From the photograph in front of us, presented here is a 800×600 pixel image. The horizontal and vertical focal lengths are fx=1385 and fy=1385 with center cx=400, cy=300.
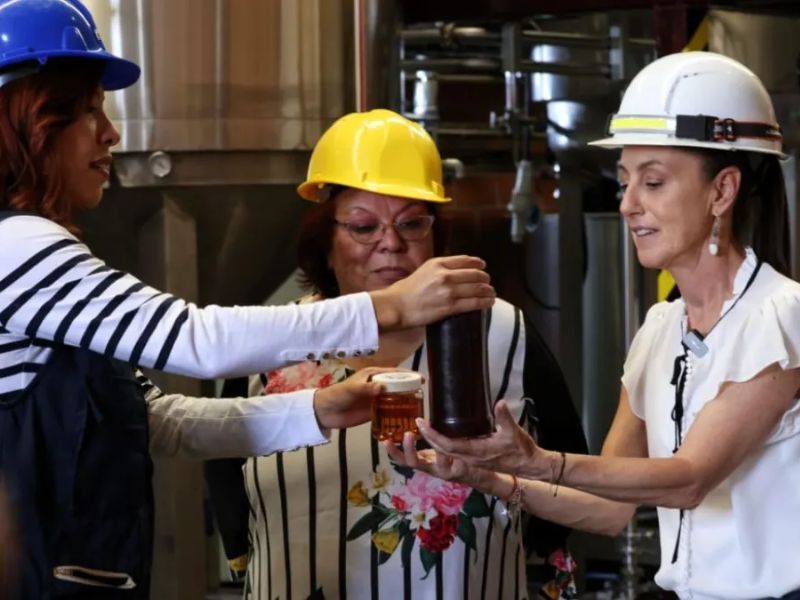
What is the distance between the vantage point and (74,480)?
170 cm

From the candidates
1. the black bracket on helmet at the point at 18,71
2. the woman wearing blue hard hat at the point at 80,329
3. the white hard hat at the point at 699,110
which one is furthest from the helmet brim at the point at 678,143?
the black bracket on helmet at the point at 18,71

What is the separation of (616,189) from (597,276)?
10.5 inches

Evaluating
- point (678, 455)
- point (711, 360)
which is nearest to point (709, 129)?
point (711, 360)

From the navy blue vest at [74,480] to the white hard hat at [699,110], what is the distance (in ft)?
2.53

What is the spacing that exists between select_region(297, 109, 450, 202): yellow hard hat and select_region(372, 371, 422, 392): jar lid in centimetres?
44

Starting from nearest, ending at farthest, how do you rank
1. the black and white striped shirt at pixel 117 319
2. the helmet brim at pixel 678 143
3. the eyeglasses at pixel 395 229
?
the black and white striped shirt at pixel 117 319 < the helmet brim at pixel 678 143 < the eyeglasses at pixel 395 229

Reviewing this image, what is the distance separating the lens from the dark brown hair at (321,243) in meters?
2.32

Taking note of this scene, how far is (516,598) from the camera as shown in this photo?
7.37ft

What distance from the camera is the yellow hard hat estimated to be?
226cm

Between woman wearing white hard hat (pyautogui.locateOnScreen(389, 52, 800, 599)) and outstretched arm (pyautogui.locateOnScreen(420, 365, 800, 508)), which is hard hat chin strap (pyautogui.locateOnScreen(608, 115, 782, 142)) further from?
outstretched arm (pyautogui.locateOnScreen(420, 365, 800, 508))

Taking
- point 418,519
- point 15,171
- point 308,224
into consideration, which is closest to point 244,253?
point 308,224

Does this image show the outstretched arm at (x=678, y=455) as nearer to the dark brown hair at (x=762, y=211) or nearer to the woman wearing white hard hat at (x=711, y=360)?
the woman wearing white hard hat at (x=711, y=360)

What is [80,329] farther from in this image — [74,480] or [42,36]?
[42,36]

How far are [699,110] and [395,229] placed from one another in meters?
0.59
